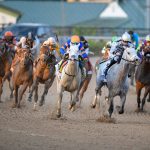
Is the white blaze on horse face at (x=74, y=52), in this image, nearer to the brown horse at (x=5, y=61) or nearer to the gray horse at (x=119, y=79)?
the gray horse at (x=119, y=79)

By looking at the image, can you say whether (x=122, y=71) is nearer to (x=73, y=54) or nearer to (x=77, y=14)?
(x=73, y=54)

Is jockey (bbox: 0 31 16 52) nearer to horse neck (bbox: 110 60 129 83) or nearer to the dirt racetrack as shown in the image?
the dirt racetrack

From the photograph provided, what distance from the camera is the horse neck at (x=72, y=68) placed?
20531 mm

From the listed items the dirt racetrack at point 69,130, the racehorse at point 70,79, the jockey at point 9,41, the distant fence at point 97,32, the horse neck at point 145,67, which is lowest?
the dirt racetrack at point 69,130

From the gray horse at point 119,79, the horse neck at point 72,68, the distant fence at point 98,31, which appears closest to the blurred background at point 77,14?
the distant fence at point 98,31

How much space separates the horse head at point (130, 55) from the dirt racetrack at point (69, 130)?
1.50m

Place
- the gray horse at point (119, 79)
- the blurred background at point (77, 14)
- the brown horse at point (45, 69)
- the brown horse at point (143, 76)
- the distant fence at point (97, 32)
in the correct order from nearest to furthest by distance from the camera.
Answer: the gray horse at point (119, 79), the brown horse at point (45, 69), the brown horse at point (143, 76), the distant fence at point (97, 32), the blurred background at point (77, 14)

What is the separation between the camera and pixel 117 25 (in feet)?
218

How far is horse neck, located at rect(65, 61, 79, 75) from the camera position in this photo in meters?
20.5

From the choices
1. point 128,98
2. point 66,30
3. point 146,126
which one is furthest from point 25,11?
point 146,126

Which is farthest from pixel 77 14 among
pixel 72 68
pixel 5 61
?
pixel 72 68

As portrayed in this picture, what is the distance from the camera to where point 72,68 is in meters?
20.7

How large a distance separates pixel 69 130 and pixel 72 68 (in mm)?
2483

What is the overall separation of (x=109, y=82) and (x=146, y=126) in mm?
1812
